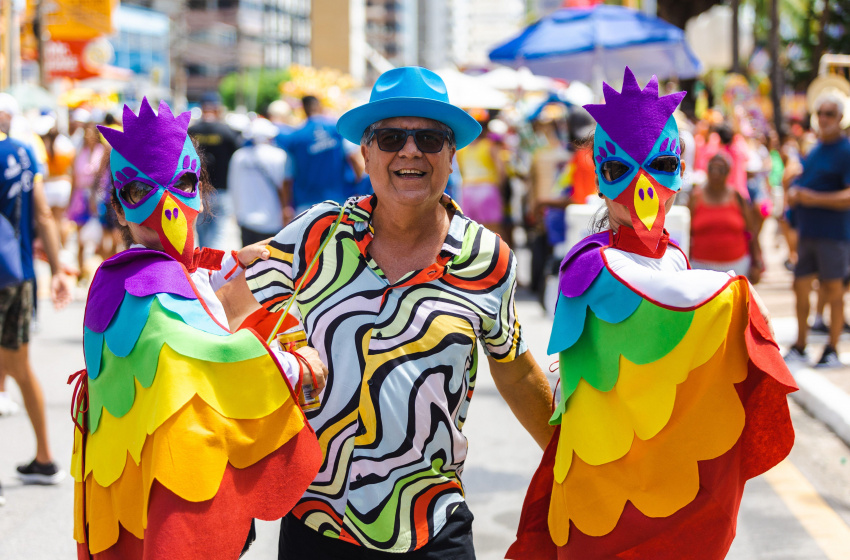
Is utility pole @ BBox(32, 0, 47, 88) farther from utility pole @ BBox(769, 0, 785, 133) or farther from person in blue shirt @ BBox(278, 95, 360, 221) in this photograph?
Result: utility pole @ BBox(769, 0, 785, 133)

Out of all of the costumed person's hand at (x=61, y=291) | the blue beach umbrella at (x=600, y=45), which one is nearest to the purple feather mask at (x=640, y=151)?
the costumed person's hand at (x=61, y=291)

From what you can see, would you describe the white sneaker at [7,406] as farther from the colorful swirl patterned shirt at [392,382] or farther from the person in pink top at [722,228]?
the person in pink top at [722,228]

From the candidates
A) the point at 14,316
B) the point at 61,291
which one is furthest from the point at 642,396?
the point at 14,316

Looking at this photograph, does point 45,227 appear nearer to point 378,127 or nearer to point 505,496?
point 505,496

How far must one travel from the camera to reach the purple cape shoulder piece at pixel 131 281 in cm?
254

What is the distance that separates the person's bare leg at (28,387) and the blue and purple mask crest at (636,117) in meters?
3.92

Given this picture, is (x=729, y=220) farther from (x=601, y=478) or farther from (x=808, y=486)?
(x=601, y=478)

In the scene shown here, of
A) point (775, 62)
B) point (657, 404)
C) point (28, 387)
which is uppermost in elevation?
point (775, 62)

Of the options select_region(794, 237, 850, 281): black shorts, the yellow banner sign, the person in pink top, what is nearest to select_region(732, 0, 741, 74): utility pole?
the yellow banner sign

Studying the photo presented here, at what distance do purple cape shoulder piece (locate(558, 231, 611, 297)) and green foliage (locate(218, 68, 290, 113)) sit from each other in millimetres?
95765

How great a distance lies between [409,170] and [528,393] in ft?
2.44

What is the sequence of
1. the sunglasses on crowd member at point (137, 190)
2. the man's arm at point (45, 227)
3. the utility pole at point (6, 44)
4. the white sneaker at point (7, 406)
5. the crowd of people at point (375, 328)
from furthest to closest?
the utility pole at point (6, 44) → the white sneaker at point (7, 406) → the man's arm at point (45, 227) → the sunglasses on crowd member at point (137, 190) → the crowd of people at point (375, 328)

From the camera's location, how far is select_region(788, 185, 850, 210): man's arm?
794 centimetres

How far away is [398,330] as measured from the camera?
8.88 ft
